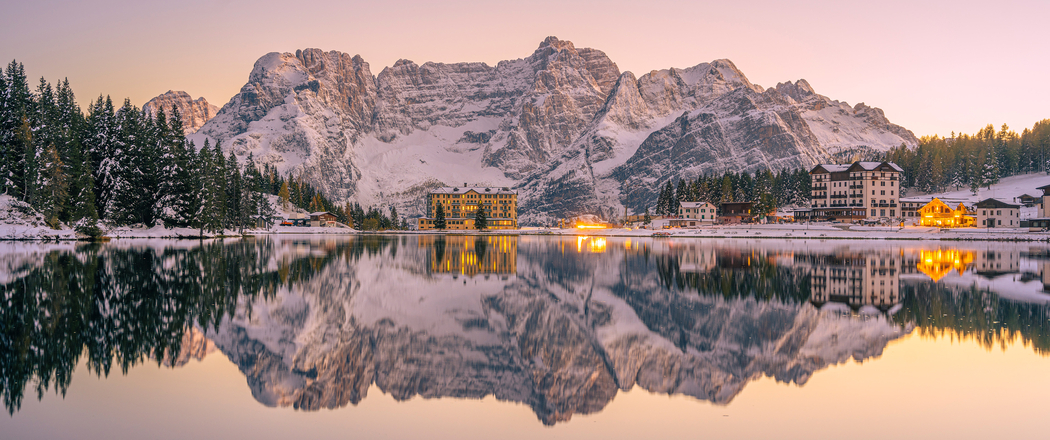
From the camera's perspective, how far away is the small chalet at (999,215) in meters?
117

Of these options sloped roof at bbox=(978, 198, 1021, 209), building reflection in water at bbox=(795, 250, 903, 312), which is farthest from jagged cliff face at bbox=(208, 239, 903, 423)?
sloped roof at bbox=(978, 198, 1021, 209)

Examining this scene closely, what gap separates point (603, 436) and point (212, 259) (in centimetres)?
4229

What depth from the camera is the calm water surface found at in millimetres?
11086

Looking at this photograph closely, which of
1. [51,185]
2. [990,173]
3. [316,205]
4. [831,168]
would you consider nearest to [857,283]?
[51,185]

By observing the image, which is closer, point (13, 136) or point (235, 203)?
point (13, 136)

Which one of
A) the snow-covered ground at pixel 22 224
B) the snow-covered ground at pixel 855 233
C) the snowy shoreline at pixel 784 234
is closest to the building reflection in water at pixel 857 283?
the snowy shoreline at pixel 784 234

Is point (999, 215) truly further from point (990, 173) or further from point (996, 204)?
point (990, 173)

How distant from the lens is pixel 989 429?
1087 cm

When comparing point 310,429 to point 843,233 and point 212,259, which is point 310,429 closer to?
point 212,259

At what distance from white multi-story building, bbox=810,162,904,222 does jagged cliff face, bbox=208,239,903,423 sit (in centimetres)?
12583

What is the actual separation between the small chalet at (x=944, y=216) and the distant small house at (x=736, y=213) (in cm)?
3495

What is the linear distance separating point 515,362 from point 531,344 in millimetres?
2107

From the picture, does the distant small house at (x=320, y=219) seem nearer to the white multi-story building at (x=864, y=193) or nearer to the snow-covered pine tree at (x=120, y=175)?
the snow-covered pine tree at (x=120, y=175)

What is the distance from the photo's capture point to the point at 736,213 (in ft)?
496
